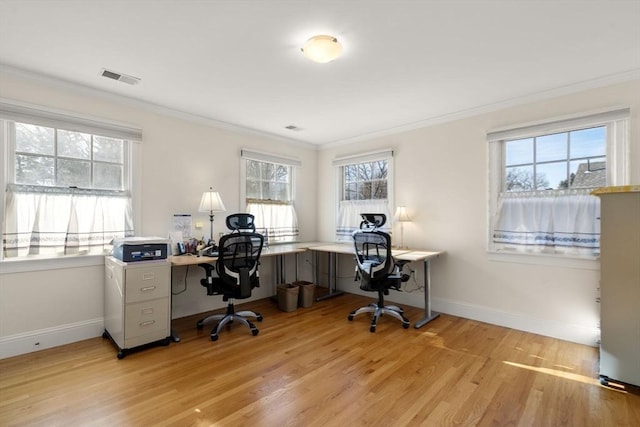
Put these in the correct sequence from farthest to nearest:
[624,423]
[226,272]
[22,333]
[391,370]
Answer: [226,272]
[22,333]
[391,370]
[624,423]

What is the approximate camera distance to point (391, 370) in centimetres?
243

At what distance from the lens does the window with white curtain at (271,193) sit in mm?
4473

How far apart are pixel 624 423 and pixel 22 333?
180 inches

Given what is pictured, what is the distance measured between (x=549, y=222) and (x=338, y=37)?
2.79 m

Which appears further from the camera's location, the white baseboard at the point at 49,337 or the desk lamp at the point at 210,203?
the desk lamp at the point at 210,203

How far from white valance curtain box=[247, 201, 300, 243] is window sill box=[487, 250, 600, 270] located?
2.84 meters

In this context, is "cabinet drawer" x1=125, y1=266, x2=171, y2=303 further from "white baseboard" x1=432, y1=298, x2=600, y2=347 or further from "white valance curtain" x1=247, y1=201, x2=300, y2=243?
"white baseboard" x1=432, y1=298, x2=600, y2=347

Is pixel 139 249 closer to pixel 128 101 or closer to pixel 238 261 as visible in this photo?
pixel 238 261

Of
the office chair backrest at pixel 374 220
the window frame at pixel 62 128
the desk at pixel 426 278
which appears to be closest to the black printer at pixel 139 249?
the window frame at pixel 62 128

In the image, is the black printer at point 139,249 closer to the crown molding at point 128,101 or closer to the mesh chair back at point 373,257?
the crown molding at point 128,101

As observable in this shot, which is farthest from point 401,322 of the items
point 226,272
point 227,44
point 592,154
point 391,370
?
point 227,44

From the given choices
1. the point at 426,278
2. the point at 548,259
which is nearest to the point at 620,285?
the point at 548,259

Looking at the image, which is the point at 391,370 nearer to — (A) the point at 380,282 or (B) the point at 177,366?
(A) the point at 380,282

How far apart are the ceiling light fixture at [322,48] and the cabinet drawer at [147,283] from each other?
7.61 feet
